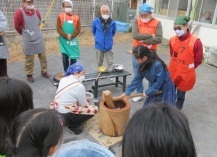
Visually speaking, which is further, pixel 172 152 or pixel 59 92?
pixel 59 92

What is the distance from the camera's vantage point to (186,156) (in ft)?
3.14

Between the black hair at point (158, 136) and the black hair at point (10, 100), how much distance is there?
0.88 m

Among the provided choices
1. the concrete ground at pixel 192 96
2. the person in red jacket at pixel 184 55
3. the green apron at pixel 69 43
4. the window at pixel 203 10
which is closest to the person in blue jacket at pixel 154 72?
the person in red jacket at pixel 184 55

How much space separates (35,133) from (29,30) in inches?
145

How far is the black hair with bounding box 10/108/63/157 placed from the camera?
1.21 metres

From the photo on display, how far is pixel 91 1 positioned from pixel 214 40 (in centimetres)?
465

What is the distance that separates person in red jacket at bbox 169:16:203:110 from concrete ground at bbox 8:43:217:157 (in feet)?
2.06

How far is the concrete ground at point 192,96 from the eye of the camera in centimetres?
325

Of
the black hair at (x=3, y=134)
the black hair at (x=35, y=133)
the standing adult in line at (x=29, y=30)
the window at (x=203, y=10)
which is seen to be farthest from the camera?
the window at (x=203, y=10)

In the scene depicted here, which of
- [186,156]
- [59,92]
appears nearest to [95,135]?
[59,92]

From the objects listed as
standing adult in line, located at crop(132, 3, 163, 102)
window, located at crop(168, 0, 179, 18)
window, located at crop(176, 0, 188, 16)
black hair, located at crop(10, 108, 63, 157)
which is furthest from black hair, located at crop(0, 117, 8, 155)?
window, located at crop(168, 0, 179, 18)

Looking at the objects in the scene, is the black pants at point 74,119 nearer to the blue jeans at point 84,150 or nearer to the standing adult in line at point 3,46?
A: the blue jeans at point 84,150

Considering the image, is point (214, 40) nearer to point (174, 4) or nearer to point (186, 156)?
point (174, 4)

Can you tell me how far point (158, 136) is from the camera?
0.93 meters
